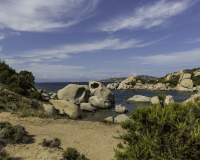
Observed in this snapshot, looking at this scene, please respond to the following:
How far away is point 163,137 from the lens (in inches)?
211

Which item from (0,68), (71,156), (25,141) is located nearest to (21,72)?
(0,68)

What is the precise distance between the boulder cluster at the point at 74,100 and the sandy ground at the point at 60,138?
5.02 m

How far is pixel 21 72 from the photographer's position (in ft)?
98.0

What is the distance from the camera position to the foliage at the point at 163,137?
455cm

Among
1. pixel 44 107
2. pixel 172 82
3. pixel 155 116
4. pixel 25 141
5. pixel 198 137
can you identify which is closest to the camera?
pixel 198 137

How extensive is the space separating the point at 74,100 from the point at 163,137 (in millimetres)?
26491

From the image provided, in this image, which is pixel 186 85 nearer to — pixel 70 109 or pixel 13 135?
pixel 70 109

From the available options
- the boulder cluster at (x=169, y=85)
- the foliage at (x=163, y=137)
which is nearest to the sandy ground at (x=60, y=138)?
the foliage at (x=163, y=137)

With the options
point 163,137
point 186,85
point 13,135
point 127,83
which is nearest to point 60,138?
point 13,135

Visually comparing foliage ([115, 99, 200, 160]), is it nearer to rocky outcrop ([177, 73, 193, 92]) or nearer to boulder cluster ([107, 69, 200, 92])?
boulder cluster ([107, 69, 200, 92])

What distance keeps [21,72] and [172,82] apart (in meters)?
80.5

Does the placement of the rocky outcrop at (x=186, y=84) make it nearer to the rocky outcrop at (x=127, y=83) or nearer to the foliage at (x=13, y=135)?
the rocky outcrop at (x=127, y=83)

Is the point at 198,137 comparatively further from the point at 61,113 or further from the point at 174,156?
the point at 61,113

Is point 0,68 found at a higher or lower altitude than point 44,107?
higher
